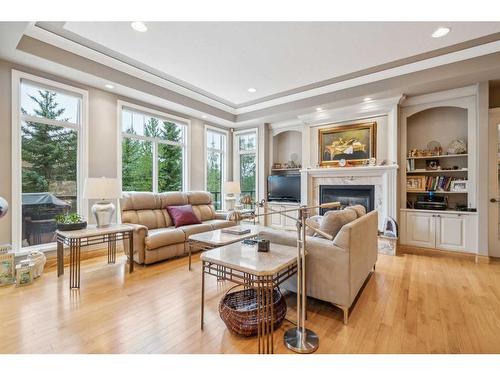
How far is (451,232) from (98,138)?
5855mm

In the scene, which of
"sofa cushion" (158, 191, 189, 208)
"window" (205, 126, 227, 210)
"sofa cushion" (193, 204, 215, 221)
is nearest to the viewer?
"sofa cushion" (158, 191, 189, 208)

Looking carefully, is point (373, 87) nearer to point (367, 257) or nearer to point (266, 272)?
point (367, 257)

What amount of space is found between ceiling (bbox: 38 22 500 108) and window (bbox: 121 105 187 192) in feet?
3.58

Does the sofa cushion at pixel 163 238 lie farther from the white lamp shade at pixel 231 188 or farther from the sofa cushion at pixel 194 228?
the white lamp shade at pixel 231 188

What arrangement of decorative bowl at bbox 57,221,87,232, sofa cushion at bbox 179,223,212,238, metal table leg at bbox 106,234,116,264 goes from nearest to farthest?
decorative bowl at bbox 57,221,87,232
metal table leg at bbox 106,234,116,264
sofa cushion at bbox 179,223,212,238

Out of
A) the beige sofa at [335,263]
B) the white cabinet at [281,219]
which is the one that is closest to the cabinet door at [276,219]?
the white cabinet at [281,219]

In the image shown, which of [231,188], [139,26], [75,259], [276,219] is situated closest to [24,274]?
[75,259]

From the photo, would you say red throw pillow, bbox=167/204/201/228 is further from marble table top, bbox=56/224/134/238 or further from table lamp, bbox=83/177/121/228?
table lamp, bbox=83/177/121/228

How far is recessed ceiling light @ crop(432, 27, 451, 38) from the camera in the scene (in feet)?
9.00

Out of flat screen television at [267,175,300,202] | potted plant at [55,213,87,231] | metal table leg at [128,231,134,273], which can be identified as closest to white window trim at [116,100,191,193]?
potted plant at [55,213,87,231]
